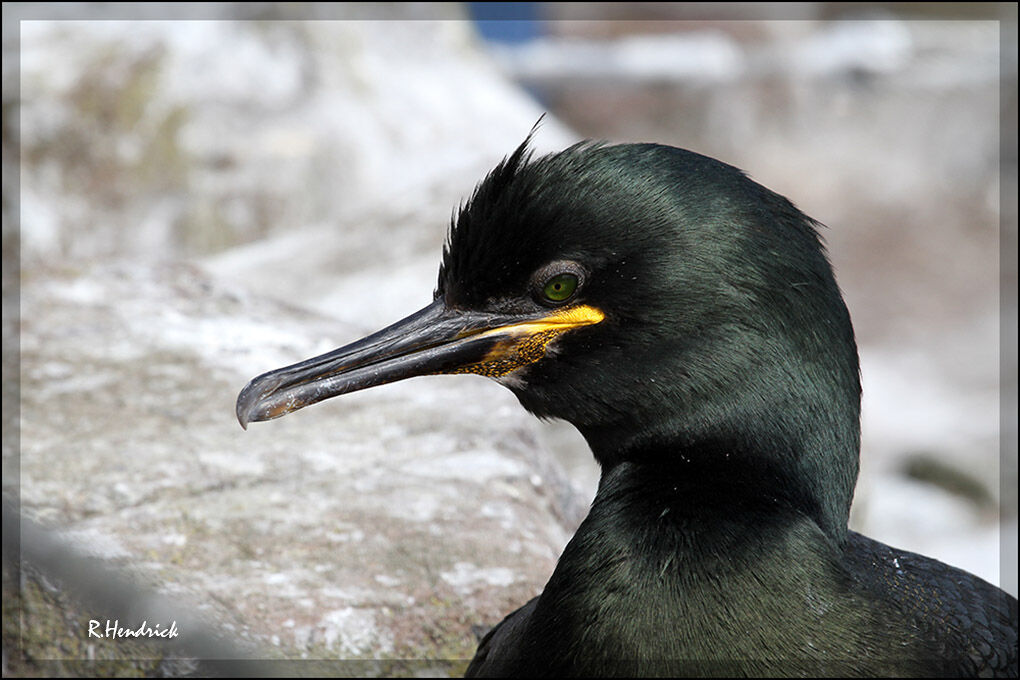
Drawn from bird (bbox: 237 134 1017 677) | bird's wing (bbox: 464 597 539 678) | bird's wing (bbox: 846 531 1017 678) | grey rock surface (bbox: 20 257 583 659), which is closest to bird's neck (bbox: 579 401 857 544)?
bird (bbox: 237 134 1017 677)

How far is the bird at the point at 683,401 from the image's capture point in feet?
6.03

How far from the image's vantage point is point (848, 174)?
14641 mm

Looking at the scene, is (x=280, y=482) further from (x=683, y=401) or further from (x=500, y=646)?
(x=683, y=401)

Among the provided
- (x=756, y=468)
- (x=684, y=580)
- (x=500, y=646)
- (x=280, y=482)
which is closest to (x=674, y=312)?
(x=756, y=468)

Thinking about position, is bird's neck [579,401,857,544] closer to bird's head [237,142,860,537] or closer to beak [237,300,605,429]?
bird's head [237,142,860,537]

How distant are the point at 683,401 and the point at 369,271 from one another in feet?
10.8

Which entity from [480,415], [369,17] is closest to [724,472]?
[480,415]

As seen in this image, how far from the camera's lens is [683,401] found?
1982mm

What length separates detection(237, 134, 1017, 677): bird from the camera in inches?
72.4

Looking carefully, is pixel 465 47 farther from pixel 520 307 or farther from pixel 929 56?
pixel 929 56

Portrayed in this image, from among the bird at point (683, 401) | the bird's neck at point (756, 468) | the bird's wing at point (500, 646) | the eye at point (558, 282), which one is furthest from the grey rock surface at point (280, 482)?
the eye at point (558, 282)
